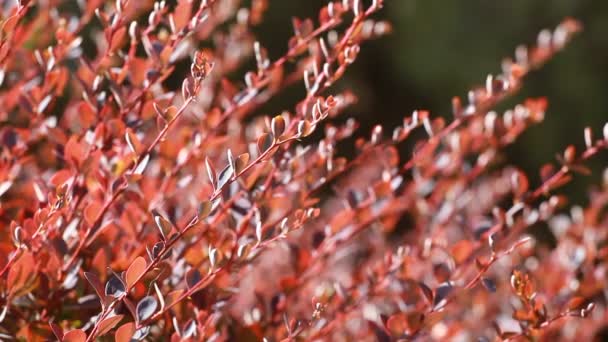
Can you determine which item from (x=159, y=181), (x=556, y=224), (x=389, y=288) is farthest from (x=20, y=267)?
(x=556, y=224)

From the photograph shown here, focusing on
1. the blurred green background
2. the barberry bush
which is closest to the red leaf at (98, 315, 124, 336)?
the barberry bush

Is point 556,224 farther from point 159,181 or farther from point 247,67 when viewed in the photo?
point 247,67

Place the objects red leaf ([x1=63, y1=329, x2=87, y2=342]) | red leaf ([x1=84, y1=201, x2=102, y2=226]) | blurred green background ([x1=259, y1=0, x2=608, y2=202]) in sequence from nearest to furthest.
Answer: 1. red leaf ([x1=63, y1=329, x2=87, y2=342])
2. red leaf ([x1=84, y1=201, x2=102, y2=226])
3. blurred green background ([x1=259, y1=0, x2=608, y2=202])

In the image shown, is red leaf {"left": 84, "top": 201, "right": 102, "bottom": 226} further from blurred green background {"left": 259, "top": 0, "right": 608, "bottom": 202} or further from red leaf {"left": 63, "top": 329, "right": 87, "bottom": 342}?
blurred green background {"left": 259, "top": 0, "right": 608, "bottom": 202}

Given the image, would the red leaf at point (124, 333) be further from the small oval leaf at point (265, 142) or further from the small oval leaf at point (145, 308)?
the small oval leaf at point (265, 142)

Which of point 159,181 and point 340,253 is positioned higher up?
point 159,181

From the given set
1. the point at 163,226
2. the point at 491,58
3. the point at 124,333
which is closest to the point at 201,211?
the point at 163,226

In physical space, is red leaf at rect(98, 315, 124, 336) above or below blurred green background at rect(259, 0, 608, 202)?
above

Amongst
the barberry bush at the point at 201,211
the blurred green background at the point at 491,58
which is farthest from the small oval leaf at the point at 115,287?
the blurred green background at the point at 491,58
